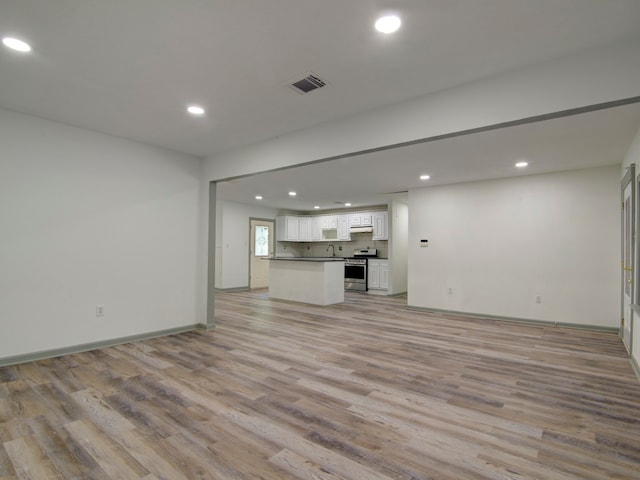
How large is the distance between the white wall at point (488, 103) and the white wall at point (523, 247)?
373cm

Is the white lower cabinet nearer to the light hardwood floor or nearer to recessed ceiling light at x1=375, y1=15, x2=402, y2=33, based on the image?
the light hardwood floor

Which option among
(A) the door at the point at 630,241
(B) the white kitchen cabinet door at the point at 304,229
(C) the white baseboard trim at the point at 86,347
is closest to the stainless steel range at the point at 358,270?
(B) the white kitchen cabinet door at the point at 304,229

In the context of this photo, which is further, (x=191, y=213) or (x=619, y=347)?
(x=191, y=213)

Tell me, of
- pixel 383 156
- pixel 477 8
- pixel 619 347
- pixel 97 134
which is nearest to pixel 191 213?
pixel 97 134

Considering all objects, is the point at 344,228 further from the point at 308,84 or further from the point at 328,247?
the point at 308,84

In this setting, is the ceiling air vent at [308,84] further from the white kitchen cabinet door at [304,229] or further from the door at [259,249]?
the white kitchen cabinet door at [304,229]

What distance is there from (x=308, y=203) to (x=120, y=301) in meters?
5.82

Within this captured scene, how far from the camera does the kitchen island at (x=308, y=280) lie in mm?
7098

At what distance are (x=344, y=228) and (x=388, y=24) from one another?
26.5ft

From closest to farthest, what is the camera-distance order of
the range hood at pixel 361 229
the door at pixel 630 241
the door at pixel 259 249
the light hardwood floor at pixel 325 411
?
the light hardwood floor at pixel 325 411, the door at pixel 630 241, the range hood at pixel 361 229, the door at pixel 259 249

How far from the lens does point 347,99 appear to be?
2.96m

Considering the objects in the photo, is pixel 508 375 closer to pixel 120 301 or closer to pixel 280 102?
pixel 280 102

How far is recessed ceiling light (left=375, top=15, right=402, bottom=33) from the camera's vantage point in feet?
6.37

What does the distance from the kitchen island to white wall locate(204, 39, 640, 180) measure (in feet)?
11.9
